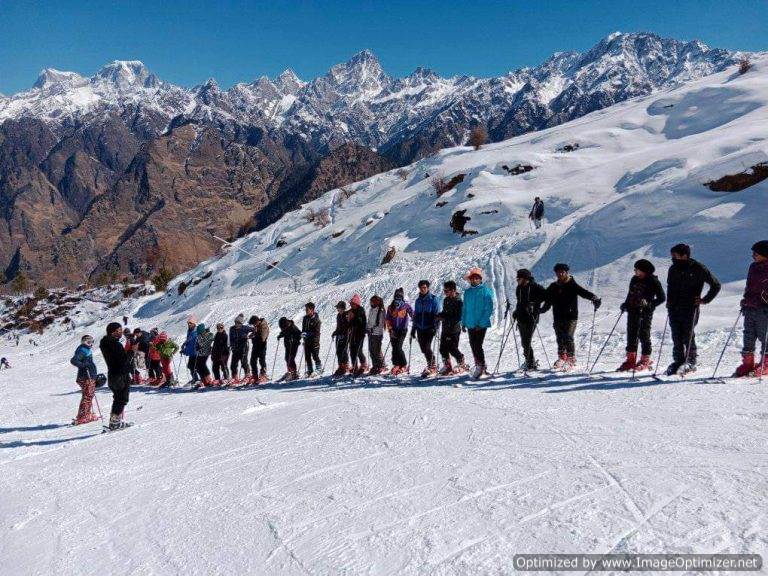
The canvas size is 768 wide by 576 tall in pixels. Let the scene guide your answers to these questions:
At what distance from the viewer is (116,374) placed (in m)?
8.39

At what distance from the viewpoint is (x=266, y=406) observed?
8477mm

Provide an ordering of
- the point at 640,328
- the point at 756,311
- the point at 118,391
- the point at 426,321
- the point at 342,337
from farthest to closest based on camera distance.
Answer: the point at 342,337 < the point at 426,321 < the point at 118,391 < the point at 640,328 < the point at 756,311

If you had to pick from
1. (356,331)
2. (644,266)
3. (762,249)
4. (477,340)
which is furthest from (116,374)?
(762,249)

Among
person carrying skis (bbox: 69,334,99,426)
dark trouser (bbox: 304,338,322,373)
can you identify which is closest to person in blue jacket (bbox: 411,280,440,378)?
dark trouser (bbox: 304,338,322,373)

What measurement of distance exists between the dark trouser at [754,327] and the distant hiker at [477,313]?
142 inches

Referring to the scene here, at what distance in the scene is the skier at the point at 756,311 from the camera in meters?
6.39

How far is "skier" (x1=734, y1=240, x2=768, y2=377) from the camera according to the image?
6395mm

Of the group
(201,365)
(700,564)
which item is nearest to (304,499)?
(700,564)

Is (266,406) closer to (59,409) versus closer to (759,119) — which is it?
(59,409)

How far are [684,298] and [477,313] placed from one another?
315 cm

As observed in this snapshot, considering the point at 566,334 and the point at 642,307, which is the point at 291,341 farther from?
the point at 642,307

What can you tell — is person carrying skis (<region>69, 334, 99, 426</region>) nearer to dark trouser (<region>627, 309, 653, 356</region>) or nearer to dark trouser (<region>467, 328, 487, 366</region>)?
dark trouser (<region>467, 328, 487, 366</region>)

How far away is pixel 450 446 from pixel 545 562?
83.7 inches

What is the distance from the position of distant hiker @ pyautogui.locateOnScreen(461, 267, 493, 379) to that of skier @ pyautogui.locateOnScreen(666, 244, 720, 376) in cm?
277
